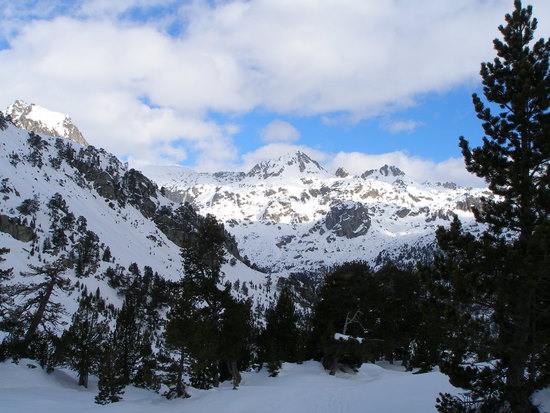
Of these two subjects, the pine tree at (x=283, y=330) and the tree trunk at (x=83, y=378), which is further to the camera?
the pine tree at (x=283, y=330)

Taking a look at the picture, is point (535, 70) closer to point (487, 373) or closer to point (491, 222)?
point (491, 222)

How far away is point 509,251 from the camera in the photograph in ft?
39.0

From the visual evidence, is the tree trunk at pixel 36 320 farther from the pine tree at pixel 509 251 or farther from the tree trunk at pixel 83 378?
the pine tree at pixel 509 251

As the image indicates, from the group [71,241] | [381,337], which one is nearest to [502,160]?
[381,337]

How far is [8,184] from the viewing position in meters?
152

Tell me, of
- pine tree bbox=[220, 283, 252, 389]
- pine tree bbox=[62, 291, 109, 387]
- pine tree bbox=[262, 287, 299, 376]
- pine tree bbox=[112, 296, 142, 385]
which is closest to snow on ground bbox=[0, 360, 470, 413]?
pine tree bbox=[62, 291, 109, 387]

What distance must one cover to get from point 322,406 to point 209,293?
482 inches

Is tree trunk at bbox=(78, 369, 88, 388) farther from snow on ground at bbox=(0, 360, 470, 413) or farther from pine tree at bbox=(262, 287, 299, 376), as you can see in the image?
pine tree at bbox=(262, 287, 299, 376)

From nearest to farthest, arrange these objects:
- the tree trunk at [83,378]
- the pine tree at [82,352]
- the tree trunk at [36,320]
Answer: the tree trunk at [36,320]
the pine tree at [82,352]
the tree trunk at [83,378]

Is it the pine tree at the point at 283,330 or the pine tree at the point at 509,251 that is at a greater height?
the pine tree at the point at 509,251

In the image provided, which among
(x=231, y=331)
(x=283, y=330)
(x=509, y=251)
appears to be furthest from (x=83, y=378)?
(x=509, y=251)

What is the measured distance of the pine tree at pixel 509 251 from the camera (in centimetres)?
1219

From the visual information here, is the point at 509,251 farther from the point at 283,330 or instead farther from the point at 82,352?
the point at 82,352

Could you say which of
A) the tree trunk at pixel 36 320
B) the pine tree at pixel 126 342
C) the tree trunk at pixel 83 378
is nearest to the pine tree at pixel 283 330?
the pine tree at pixel 126 342
